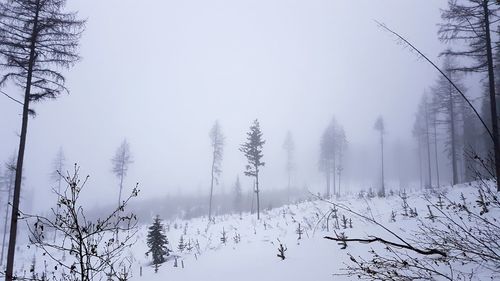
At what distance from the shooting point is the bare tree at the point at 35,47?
10.6 m

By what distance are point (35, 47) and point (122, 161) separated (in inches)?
1247

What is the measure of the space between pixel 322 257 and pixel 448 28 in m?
15.2

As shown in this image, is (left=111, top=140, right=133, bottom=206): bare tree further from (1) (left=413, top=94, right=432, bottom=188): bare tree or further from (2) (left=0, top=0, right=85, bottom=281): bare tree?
(1) (left=413, top=94, right=432, bottom=188): bare tree

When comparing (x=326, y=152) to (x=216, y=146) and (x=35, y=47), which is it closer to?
(x=216, y=146)

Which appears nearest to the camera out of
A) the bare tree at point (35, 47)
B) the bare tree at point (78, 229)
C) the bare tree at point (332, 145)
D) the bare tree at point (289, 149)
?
the bare tree at point (78, 229)

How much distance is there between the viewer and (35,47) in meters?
10.9

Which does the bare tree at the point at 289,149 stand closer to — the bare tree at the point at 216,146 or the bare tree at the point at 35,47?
the bare tree at the point at 216,146

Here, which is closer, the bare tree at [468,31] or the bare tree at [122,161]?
the bare tree at [468,31]

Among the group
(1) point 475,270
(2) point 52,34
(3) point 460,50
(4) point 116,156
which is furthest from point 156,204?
(1) point 475,270

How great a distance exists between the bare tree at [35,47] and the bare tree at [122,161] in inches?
1204

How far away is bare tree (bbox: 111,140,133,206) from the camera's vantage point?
130ft

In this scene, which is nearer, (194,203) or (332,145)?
(332,145)

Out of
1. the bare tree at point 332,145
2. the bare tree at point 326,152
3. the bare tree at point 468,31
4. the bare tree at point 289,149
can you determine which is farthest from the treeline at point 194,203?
the bare tree at point 468,31

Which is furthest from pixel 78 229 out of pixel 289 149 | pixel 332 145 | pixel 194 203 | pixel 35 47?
pixel 194 203
